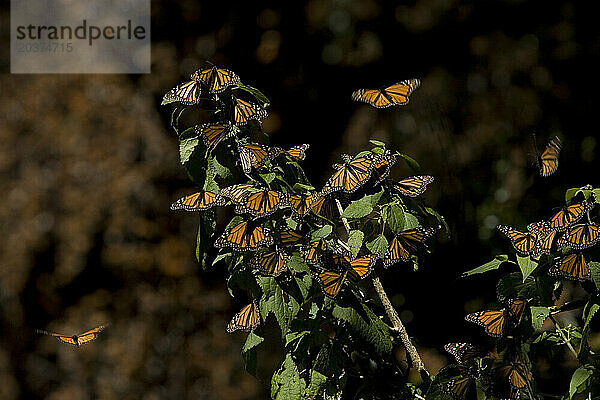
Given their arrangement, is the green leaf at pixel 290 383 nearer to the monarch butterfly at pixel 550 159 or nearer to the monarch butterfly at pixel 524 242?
the monarch butterfly at pixel 524 242

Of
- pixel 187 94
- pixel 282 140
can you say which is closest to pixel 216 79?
pixel 187 94

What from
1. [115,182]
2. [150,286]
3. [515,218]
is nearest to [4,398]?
[150,286]

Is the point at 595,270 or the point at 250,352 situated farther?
the point at 250,352

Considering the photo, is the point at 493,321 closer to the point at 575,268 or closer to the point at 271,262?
the point at 575,268

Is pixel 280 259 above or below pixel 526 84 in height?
below

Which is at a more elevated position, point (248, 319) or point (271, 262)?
point (271, 262)

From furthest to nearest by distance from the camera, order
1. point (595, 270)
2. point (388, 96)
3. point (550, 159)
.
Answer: point (550, 159), point (388, 96), point (595, 270)

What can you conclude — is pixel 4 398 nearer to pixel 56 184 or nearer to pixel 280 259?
pixel 56 184

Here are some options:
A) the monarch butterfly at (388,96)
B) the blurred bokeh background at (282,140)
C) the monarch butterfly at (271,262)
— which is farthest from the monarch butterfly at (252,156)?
the blurred bokeh background at (282,140)

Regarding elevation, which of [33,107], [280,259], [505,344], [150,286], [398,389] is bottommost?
[150,286]
